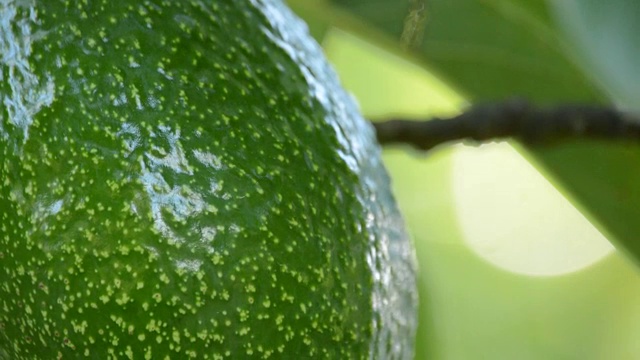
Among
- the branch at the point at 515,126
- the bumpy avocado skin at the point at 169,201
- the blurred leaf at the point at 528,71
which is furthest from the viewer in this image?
the blurred leaf at the point at 528,71

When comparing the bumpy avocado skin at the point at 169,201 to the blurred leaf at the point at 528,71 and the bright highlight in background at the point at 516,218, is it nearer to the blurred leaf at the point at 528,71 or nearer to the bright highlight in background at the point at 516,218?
the blurred leaf at the point at 528,71

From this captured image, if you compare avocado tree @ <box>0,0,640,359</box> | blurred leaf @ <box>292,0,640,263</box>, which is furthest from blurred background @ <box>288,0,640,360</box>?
avocado tree @ <box>0,0,640,359</box>

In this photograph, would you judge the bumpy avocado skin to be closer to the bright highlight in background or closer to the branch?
the branch

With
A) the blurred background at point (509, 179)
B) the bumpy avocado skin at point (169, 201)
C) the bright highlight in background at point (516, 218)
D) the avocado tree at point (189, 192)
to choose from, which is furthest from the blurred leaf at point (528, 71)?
the bright highlight in background at point (516, 218)

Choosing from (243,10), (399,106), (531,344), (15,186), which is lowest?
(531,344)

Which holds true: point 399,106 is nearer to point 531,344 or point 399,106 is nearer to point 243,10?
point 531,344

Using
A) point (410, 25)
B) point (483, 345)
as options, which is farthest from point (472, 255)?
point (410, 25)
